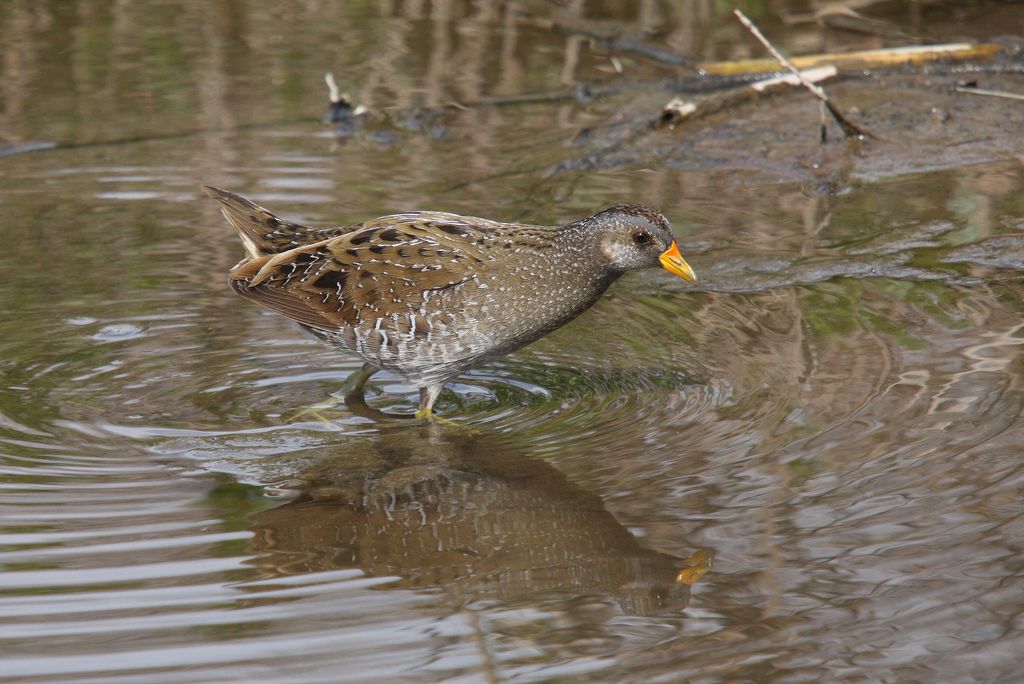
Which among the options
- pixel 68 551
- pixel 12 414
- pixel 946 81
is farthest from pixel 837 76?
pixel 68 551

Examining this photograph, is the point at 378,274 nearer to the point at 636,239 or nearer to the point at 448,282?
the point at 448,282

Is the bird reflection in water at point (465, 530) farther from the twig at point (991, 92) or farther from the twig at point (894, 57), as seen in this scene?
the twig at point (894, 57)

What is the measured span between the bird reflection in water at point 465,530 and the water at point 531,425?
0.01 m

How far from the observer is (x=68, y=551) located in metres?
4.12

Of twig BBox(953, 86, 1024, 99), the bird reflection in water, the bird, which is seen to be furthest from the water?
the bird

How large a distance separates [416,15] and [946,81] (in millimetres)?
4158

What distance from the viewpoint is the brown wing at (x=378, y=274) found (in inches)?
209

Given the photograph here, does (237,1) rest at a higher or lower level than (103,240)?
higher

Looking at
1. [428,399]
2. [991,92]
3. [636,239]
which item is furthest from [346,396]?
[991,92]

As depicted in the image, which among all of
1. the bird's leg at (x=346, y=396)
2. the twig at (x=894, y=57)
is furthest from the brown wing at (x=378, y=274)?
the twig at (x=894, y=57)

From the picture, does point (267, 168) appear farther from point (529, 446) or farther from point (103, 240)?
point (529, 446)

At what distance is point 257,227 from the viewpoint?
19.2ft

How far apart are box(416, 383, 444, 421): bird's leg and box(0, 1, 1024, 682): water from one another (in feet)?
0.35

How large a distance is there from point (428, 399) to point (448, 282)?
0.49 metres
